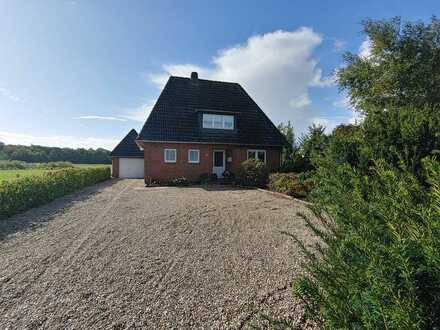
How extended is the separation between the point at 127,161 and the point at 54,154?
41136mm

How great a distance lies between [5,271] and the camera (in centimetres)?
418

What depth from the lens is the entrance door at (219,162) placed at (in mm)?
18859

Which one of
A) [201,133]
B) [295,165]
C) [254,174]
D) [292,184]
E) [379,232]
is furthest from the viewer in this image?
[201,133]

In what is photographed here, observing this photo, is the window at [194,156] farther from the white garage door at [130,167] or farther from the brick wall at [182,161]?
the white garage door at [130,167]

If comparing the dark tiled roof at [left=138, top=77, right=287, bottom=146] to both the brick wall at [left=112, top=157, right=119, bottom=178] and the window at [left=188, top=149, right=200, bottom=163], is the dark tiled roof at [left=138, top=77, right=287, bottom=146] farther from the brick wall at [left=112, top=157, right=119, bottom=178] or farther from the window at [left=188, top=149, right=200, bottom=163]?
the brick wall at [left=112, top=157, right=119, bottom=178]

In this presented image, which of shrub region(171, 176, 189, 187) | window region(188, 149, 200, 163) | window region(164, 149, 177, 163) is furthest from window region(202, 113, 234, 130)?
shrub region(171, 176, 189, 187)

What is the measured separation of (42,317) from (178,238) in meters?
3.01

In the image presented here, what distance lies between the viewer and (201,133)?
18047 mm

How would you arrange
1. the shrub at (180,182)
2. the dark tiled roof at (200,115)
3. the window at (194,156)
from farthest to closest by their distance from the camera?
the window at (194,156) < the dark tiled roof at (200,115) < the shrub at (180,182)

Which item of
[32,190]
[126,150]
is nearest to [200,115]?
[32,190]

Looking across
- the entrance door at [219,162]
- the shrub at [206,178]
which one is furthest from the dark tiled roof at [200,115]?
the shrub at [206,178]

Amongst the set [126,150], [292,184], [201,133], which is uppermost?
[201,133]

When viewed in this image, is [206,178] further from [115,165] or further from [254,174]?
[115,165]

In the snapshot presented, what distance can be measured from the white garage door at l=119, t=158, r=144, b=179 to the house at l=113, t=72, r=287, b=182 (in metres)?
9.25
